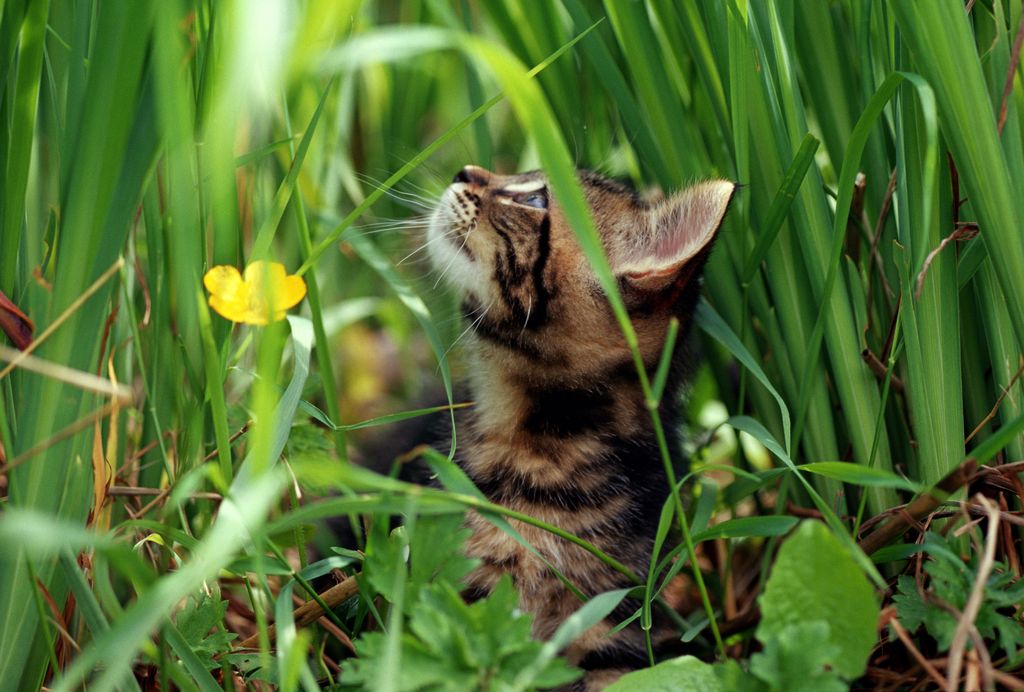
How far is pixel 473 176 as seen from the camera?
1777mm

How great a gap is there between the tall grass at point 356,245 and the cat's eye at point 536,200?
Result: 0.23 meters

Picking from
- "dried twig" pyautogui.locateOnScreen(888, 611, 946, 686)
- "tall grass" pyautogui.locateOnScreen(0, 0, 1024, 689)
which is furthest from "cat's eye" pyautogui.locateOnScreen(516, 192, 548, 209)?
"dried twig" pyautogui.locateOnScreen(888, 611, 946, 686)

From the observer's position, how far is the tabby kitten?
1.49 meters

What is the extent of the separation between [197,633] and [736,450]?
44.8 inches

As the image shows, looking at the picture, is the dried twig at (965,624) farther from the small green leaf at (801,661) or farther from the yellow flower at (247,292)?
the yellow flower at (247,292)

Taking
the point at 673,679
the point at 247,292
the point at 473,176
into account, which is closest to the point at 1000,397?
the point at 673,679

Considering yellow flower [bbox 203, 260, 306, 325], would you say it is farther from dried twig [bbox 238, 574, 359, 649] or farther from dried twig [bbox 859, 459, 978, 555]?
dried twig [bbox 859, 459, 978, 555]

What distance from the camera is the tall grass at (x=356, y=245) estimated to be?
3.27ft

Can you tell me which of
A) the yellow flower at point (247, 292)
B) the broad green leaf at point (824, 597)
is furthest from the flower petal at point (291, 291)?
the broad green leaf at point (824, 597)

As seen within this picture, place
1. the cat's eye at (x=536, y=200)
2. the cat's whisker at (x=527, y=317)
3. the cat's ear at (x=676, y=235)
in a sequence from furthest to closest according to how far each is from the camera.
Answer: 1. the cat's eye at (x=536, y=200)
2. the cat's whisker at (x=527, y=317)
3. the cat's ear at (x=676, y=235)

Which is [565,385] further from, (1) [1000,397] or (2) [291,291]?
(1) [1000,397]

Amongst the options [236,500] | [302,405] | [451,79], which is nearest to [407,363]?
[451,79]

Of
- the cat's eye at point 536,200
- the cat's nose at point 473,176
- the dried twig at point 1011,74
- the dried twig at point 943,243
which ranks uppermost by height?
the dried twig at point 1011,74

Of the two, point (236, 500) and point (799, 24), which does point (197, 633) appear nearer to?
point (236, 500)
